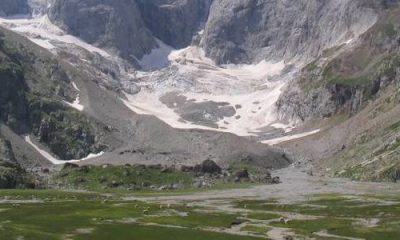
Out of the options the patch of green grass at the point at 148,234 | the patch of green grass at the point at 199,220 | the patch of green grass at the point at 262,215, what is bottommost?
the patch of green grass at the point at 148,234

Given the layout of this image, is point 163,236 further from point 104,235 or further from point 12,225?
point 12,225

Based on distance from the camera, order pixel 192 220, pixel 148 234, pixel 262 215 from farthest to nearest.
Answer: pixel 262 215
pixel 192 220
pixel 148 234

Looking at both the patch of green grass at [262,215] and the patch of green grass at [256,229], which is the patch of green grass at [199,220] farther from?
the patch of green grass at [256,229]

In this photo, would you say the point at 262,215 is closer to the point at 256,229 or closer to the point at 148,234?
the point at 256,229

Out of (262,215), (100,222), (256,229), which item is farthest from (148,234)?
(262,215)

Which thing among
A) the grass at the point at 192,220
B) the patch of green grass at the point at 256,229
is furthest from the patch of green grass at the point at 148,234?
the patch of green grass at the point at 256,229

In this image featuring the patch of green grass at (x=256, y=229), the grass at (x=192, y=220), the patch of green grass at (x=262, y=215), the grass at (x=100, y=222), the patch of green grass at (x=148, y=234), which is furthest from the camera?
the patch of green grass at (x=262, y=215)

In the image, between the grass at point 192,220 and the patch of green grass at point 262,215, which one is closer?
the grass at point 192,220

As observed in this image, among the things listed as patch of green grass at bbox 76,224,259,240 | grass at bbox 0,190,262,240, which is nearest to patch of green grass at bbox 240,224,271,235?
grass at bbox 0,190,262,240

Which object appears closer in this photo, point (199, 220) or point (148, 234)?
point (148, 234)

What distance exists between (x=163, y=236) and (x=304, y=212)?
5165cm

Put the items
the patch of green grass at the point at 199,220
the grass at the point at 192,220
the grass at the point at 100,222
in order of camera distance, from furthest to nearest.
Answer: the patch of green grass at the point at 199,220
the grass at the point at 192,220
the grass at the point at 100,222

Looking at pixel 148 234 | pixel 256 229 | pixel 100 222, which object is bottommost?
pixel 148 234

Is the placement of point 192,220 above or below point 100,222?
above
